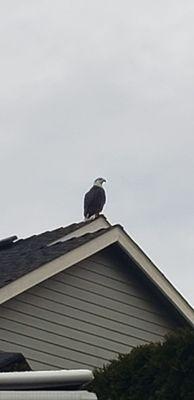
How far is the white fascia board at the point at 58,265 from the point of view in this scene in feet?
34.9

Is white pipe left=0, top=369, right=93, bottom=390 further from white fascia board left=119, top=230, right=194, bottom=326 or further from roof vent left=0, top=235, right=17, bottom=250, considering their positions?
roof vent left=0, top=235, right=17, bottom=250

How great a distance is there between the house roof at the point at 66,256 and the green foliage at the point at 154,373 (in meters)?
2.25

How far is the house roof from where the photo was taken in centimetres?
1089

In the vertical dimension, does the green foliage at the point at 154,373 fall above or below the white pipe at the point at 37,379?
above

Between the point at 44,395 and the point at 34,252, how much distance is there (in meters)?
8.50

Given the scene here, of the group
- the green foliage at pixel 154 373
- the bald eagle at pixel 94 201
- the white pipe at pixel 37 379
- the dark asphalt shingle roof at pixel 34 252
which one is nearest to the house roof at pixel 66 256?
the dark asphalt shingle roof at pixel 34 252

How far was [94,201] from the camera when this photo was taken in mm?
14305

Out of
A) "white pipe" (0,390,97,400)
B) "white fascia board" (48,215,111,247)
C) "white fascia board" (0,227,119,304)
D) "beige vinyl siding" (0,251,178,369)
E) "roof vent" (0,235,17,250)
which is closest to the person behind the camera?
"white pipe" (0,390,97,400)

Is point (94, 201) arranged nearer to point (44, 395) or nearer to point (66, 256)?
point (66, 256)

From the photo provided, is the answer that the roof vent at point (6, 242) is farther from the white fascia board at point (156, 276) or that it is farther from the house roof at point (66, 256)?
the white fascia board at point (156, 276)

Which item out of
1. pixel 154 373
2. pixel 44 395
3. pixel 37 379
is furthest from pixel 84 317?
pixel 44 395

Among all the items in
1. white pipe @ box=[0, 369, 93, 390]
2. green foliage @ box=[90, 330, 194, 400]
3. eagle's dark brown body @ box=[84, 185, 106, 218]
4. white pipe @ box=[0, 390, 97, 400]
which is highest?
eagle's dark brown body @ box=[84, 185, 106, 218]

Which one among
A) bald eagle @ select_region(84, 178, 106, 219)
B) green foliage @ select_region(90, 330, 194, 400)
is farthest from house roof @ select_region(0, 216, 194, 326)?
green foliage @ select_region(90, 330, 194, 400)

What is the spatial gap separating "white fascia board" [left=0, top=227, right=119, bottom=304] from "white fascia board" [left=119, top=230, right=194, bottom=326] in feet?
0.68
